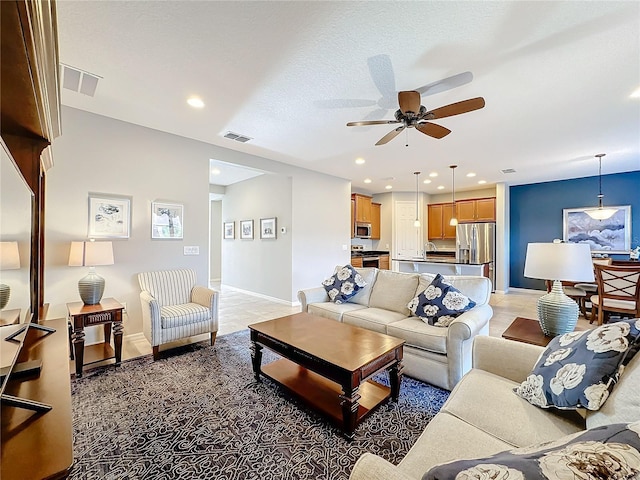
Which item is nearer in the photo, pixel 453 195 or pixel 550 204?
pixel 550 204

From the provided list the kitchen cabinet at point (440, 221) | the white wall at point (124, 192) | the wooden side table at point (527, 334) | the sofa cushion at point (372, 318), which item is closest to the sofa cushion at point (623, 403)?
the wooden side table at point (527, 334)

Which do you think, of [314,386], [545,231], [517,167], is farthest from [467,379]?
[545,231]

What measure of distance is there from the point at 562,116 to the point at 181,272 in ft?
16.4

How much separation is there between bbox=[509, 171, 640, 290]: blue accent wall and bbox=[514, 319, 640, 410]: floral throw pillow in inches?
263

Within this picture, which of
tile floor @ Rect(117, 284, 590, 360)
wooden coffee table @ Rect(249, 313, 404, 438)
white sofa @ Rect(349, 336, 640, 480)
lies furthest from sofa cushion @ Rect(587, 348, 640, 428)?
tile floor @ Rect(117, 284, 590, 360)

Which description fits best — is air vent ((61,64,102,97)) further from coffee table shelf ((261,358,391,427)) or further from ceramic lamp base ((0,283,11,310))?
coffee table shelf ((261,358,391,427))

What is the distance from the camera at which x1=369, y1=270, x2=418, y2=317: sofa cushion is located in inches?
125

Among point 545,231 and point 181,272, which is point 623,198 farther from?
point 181,272

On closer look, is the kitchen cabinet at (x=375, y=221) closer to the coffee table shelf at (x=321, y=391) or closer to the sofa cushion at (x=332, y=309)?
the sofa cushion at (x=332, y=309)

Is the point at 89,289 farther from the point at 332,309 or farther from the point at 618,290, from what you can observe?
the point at 618,290

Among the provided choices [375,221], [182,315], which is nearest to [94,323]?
[182,315]

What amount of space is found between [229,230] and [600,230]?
8478mm

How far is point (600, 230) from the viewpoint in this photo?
19.9 feet

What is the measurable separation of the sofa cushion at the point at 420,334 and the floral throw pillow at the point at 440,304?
0.08m
